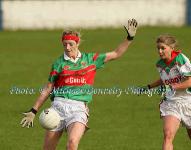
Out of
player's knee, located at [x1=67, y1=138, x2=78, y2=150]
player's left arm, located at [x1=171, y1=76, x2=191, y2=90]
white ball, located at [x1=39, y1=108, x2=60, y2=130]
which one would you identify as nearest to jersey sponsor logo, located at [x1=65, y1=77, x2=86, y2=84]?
white ball, located at [x1=39, y1=108, x2=60, y2=130]

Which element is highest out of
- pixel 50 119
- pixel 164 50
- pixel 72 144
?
pixel 164 50

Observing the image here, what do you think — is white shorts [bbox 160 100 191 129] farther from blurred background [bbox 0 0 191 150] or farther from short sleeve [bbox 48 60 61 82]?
blurred background [bbox 0 0 191 150]

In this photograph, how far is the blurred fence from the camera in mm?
44531

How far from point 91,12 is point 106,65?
15929 mm

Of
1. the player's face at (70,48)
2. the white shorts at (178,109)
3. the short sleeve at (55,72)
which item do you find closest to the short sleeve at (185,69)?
the white shorts at (178,109)

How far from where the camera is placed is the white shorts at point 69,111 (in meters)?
12.1

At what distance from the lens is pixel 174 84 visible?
1275 cm

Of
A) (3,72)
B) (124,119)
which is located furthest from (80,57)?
(3,72)

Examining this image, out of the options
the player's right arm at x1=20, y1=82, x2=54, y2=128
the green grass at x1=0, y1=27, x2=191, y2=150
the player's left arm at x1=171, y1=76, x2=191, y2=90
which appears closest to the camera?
the player's right arm at x1=20, y1=82, x2=54, y2=128

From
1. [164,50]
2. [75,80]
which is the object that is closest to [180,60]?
[164,50]

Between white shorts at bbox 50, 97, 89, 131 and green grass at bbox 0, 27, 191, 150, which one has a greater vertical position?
green grass at bbox 0, 27, 191, 150

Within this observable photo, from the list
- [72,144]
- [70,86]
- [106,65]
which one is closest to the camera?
[72,144]

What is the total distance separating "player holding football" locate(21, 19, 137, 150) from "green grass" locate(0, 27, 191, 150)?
3227 millimetres

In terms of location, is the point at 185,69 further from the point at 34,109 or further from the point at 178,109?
the point at 34,109
